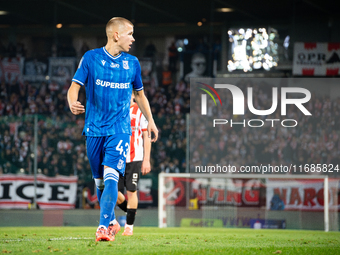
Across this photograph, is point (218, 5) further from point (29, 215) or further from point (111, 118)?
point (111, 118)

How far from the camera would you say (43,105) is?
82.1ft

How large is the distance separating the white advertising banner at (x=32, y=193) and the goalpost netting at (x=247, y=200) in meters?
2.80

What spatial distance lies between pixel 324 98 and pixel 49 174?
10.2 meters

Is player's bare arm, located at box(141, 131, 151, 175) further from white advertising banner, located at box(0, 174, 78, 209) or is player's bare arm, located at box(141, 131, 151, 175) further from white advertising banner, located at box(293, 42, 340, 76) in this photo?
white advertising banner, located at box(293, 42, 340, 76)

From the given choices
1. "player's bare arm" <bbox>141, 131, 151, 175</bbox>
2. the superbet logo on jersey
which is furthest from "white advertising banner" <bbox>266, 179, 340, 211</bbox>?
"player's bare arm" <bbox>141, 131, 151, 175</bbox>

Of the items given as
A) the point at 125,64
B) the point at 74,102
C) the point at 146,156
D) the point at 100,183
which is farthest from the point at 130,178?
the point at 74,102

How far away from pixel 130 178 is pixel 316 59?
17563 millimetres

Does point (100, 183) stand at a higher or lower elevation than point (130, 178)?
higher

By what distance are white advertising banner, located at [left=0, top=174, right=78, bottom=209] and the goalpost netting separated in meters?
2.80

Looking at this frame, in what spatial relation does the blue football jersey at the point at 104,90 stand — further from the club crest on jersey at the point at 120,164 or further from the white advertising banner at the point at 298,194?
the white advertising banner at the point at 298,194

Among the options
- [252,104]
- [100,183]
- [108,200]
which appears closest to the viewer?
[108,200]

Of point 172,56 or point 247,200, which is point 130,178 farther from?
point 172,56

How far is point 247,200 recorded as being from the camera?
46.6ft

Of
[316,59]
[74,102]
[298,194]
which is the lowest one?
[298,194]
